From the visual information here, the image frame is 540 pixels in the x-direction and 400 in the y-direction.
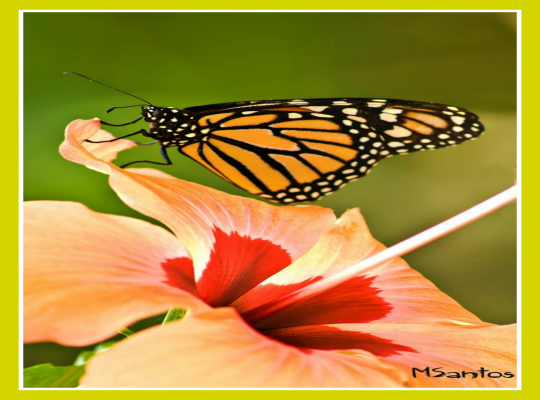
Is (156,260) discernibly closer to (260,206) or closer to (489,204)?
(260,206)

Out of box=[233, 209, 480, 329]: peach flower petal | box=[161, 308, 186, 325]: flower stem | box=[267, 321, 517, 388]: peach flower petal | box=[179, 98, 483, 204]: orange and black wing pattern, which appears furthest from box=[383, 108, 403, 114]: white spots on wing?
box=[161, 308, 186, 325]: flower stem

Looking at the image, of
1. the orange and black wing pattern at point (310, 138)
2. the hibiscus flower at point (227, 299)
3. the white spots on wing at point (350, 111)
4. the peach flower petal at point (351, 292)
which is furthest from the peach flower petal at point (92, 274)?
the white spots on wing at point (350, 111)

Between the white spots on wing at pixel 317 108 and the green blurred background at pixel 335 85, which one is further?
the white spots on wing at pixel 317 108

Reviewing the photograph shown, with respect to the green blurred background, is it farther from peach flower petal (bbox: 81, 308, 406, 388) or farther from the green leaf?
peach flower petal (bbox: 81, 308, 406, 388)

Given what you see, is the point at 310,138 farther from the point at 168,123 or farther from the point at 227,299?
the point at 227,299

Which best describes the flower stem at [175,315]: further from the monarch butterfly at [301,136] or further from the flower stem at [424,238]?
the monarch butterfly at [301,136]

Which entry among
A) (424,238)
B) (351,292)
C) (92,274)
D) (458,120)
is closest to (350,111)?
(458,120)
